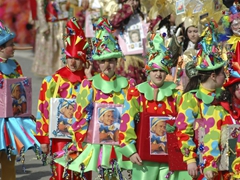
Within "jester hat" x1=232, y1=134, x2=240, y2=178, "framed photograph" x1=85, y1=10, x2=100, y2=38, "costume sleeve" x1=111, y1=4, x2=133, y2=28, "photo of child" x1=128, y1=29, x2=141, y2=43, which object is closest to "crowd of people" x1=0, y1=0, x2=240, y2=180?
"jester hat" x1=232, y1=134, x2=240, y2=178

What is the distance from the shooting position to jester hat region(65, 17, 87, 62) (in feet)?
25.5

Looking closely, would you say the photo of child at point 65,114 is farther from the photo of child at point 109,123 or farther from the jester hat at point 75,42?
the photo of child at point 109,123

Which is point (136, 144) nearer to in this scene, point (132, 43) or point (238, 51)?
point (238, 51)

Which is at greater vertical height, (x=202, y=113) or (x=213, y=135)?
(x=202, y=113)

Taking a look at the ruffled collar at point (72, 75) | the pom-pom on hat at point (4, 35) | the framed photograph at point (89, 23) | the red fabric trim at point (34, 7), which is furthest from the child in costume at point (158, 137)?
the red fabric trim at point (34, 7)

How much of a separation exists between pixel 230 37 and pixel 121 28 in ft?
11.2

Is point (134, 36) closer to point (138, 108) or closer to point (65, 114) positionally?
point (65, 114)

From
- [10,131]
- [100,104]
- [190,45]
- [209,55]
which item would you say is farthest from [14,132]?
[209,55]

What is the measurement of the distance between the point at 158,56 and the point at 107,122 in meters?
0.78

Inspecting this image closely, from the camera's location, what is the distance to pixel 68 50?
25.6ft

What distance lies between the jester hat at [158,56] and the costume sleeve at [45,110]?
1.38 meters

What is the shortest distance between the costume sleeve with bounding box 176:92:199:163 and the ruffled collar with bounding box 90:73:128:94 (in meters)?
1.22

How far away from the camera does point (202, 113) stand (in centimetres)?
601

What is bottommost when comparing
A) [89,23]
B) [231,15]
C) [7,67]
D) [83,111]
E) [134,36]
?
[83,111]
